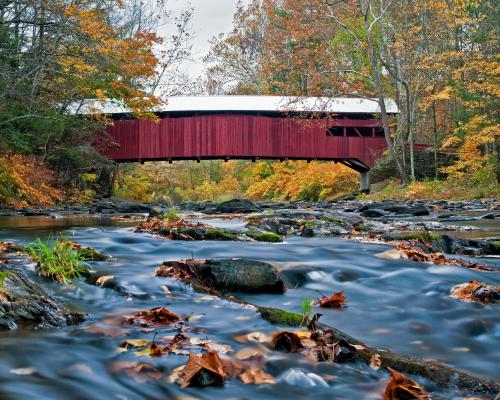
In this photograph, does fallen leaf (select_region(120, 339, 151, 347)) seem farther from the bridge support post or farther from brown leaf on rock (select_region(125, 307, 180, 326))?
the bridge support post

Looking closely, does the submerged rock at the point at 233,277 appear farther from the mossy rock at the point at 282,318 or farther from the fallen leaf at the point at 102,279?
→ the mossy rock at the point at 282,318

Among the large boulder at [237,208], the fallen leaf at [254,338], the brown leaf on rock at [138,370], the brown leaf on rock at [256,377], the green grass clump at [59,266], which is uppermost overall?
the green grass clump at [59,266]

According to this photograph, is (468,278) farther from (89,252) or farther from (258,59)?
(258,59)

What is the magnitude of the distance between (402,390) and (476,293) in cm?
157

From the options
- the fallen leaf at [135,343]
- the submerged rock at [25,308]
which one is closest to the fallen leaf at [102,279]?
the submerged rock at [25,308]

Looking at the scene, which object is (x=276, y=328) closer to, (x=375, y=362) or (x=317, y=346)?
(x=317, y=346)

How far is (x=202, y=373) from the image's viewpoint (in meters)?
1.90

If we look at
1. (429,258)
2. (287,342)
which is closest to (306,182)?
(429,258)

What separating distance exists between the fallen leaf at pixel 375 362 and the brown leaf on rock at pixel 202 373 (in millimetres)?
615

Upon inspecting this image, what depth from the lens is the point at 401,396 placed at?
1836mm

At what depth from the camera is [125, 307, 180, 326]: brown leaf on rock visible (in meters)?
2.62

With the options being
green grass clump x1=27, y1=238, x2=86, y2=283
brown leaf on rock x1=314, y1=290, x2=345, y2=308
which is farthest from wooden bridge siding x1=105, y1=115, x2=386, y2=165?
brown leaf on rock x1=314, y1=290, x2=345, y2=308

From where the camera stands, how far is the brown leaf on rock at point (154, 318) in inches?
103

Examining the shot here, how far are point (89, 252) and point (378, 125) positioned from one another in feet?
69.7
